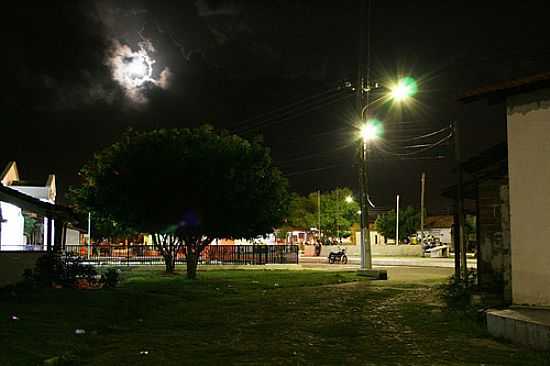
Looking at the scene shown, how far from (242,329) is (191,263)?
1498cm

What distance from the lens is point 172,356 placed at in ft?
31.3

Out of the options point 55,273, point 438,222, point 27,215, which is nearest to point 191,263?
point 55,273

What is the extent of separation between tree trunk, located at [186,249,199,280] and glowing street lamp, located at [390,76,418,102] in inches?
404

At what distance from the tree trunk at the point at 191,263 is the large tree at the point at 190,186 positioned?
0.13 feet

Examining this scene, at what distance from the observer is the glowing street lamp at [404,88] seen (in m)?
25.6

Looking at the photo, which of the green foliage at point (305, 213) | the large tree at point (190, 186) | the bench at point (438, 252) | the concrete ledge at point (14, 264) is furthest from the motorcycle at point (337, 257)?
the green foliage at point (305, 213)

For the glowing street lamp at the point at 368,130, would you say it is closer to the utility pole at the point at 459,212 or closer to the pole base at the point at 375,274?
the pole base at the point at 375,274

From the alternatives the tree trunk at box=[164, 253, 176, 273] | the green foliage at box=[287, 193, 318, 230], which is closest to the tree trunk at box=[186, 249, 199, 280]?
the tree trunk at box=[164, 253, 176, 273]

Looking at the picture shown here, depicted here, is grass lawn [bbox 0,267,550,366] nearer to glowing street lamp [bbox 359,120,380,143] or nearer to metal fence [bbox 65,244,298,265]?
glowing street lamp [bbox 359,120,380,143]

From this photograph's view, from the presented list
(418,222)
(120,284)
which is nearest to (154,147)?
(120,284)

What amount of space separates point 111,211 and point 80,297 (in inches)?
429

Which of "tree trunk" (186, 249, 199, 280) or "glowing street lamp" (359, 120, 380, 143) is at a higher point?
"glowing street lamp" (359, 120, 380, 143)

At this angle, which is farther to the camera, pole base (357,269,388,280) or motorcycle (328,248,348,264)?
motorcycle (328,248,348,264)

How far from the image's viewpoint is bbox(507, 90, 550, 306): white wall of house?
1161 centimetres
